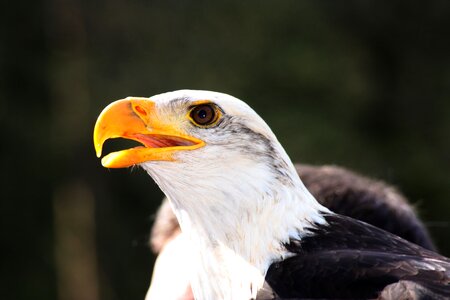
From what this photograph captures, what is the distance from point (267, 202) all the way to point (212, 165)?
220mm

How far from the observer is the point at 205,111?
9.20 feet

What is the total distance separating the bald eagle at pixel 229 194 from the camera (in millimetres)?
2670

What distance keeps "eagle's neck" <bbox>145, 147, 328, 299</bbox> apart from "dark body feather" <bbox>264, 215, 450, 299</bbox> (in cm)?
6

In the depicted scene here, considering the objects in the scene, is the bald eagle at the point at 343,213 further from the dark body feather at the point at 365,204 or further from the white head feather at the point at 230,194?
the white head feather at the point at 230,194

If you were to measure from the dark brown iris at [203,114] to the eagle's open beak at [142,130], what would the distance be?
0.06m

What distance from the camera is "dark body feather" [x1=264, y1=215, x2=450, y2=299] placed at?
7.91 feet

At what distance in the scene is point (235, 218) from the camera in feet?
9.03

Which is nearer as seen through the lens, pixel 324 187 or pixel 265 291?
pixel 265 291

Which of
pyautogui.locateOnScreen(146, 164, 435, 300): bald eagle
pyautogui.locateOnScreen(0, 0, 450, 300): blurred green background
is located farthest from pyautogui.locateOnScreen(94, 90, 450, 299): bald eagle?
pyautogui.locateOnScreen(0, 0, 450, 300): blurred green background

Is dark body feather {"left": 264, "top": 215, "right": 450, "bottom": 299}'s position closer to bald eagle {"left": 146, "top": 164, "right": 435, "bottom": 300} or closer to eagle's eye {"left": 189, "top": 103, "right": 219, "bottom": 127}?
eagle's eye {"left": 189, "top": 103, "right": 219, "bottom": 127}

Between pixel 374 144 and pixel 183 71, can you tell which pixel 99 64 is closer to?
pixel 183 71

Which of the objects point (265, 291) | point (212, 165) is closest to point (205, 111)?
point (212, 165)

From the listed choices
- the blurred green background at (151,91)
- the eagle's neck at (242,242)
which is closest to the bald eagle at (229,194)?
the eagle's neck at (242,242)

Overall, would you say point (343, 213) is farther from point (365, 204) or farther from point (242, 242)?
point (242, 242)
